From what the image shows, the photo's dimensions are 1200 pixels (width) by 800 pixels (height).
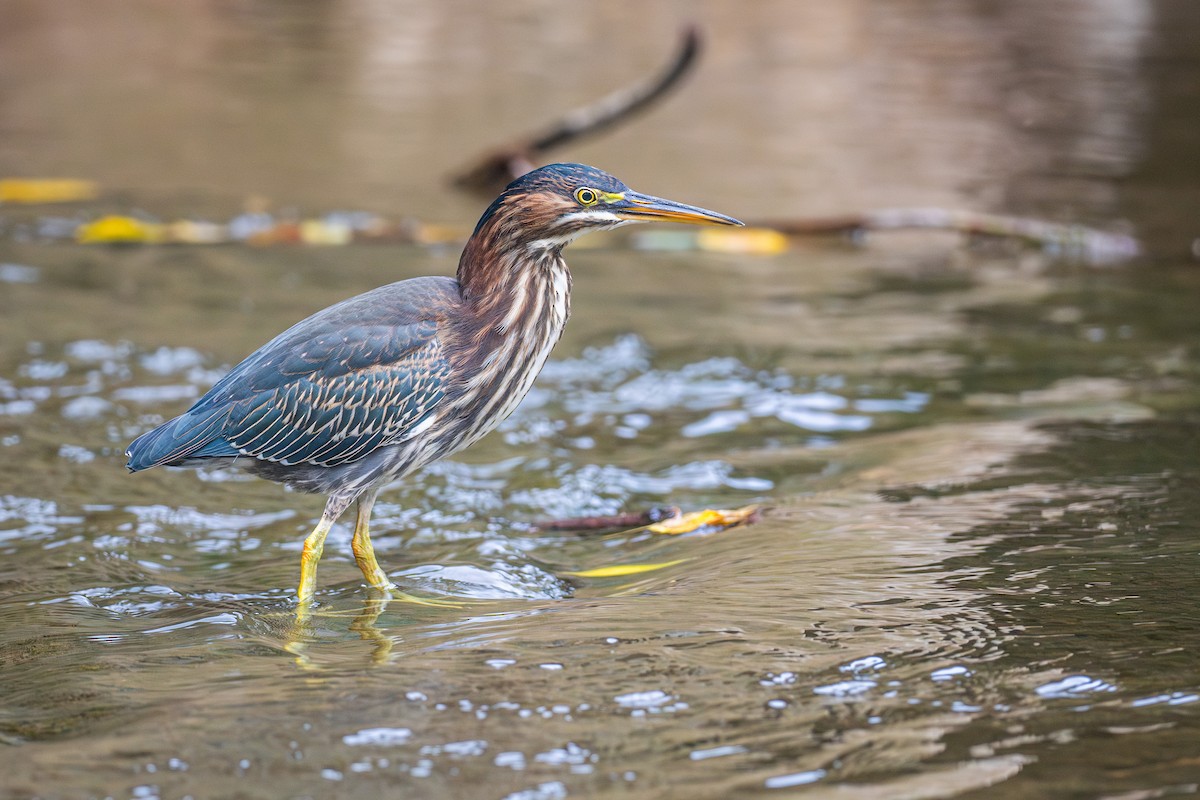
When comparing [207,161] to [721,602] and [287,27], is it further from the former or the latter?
[721,602]

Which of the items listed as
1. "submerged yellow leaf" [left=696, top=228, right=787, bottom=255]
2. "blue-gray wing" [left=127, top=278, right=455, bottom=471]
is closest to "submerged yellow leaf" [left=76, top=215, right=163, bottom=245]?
"submerged yellow leaf" [left=696, top=228, right=787, bottom=255]

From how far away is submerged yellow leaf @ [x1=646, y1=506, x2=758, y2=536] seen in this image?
5.50 metres

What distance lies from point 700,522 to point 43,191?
9017mm

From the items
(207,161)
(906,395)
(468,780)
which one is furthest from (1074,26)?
(468,780)

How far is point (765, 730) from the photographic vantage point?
134 inches

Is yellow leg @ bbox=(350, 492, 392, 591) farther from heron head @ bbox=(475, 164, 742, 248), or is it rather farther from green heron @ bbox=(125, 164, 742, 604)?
heron head @ bbox=(475, 164, 742, 248)

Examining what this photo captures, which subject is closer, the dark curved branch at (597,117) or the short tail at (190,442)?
the short tail at (190,442)

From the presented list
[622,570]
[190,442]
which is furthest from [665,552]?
[190,442]

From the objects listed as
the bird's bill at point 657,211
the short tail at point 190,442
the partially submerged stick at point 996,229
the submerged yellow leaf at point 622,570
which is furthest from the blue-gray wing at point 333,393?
the partially submerged stick at point 996,229

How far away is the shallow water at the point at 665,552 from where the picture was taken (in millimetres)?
3324

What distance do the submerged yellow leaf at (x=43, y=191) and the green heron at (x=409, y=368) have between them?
7957mm

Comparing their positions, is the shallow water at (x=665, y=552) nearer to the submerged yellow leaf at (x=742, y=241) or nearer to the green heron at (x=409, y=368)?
the submerged yellow leaf at (x=742, y=241)

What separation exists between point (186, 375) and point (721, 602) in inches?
179

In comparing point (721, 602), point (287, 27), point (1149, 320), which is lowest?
point (1149, 320)
